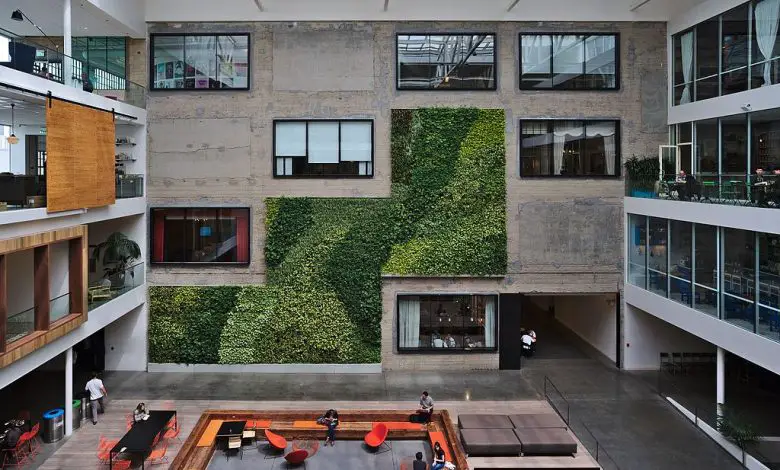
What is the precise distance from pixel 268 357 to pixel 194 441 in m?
6.24

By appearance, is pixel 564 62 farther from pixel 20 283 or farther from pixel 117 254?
pixel 20 283

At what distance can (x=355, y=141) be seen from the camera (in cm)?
2167

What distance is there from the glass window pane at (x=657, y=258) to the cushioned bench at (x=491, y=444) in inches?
306

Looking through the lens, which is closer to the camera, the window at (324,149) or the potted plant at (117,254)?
the potted plant at (117,254)

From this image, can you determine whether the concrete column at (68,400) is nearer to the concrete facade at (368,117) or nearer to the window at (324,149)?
the concrete facade at (368,117)

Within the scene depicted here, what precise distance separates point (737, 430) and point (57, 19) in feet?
73.7

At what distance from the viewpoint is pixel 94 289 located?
18438mm

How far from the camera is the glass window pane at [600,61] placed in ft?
71.4

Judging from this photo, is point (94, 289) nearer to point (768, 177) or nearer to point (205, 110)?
point (205, 110)

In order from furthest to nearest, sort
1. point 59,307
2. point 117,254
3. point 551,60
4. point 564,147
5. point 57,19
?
point 564,147 → point 551,60 → point 57,19 → point 117,254 → point 59,307

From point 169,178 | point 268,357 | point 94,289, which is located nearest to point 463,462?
point 268,357

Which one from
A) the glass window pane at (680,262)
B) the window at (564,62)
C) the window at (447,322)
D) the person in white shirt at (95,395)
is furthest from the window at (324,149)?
the glass window pane at (680,262)

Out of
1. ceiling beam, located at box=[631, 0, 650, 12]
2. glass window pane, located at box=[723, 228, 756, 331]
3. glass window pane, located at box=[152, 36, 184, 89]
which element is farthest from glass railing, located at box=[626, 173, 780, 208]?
glass window pane, located at box=[152, 36, 184, 89]

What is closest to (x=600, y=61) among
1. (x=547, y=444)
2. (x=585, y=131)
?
(x=585, y=131)
